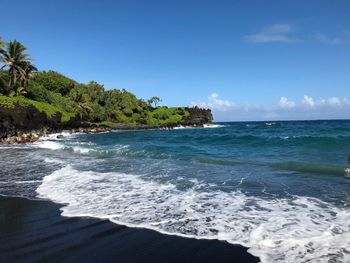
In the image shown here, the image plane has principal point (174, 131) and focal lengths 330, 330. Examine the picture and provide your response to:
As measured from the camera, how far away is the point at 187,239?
7.19 meters

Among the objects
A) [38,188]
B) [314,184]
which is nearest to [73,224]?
[38,188]

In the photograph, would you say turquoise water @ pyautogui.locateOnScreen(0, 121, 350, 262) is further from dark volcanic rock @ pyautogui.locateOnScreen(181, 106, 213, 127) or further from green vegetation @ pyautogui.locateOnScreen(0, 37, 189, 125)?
dark volcanic rock @ pyautogui.locateOnScreen(181, 106, 213, 127)

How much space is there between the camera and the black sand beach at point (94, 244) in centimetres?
621

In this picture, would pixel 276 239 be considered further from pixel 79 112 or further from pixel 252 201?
pixel 79 112

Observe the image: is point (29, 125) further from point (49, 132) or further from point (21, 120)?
point (49, 132)

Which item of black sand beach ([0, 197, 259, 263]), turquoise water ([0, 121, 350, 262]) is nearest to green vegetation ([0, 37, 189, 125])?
turquoise water ([0, 121, 350, 262])

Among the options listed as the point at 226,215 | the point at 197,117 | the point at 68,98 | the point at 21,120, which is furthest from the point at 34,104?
the point at 197,117

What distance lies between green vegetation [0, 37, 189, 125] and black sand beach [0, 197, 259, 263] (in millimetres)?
41597

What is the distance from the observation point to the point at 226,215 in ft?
29.8

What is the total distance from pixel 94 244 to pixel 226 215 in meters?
3.78

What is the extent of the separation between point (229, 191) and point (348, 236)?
217 inches

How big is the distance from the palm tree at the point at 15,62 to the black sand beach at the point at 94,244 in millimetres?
55291

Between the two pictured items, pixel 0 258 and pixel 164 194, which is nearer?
pixel 0 258

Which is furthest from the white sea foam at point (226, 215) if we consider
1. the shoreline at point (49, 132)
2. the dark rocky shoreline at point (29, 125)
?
the dark rocky shoreline at point (29, 125)
